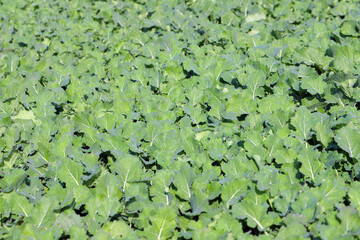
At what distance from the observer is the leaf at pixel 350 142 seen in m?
2.27

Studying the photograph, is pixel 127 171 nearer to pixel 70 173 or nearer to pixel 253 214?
pixel 70 173

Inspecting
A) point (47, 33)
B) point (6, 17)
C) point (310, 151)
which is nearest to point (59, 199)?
point (310, 151)

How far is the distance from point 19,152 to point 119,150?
0.75 meters

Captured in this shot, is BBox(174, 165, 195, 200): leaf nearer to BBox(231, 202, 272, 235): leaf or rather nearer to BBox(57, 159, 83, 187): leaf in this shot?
BBox(231, 202, 272, 235): leaf

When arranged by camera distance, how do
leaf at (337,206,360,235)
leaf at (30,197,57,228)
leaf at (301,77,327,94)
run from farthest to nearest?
leaf at (301,77,327,94) < leaf at (30,197,57,228) < leaf at (337,206,360,235)

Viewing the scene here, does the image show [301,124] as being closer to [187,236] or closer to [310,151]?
[310,151]

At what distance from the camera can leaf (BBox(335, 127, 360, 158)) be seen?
2268mm

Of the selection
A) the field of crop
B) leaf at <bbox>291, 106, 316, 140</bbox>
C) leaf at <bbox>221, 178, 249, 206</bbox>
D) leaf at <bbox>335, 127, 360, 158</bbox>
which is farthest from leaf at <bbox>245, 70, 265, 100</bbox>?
leaf at <bbox>221, 178, 249, 206</bbox>

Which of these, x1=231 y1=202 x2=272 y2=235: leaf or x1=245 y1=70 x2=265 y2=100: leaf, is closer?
x1=231 y1=202 x2=272 y2=235: leaf

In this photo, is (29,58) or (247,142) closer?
(247,142)

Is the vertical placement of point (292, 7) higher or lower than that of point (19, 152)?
higher

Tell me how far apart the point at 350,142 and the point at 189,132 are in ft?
3.19

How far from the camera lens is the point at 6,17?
5.59 meters

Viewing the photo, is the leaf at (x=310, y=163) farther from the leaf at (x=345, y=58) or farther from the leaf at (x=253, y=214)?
the leaf at (x=345, y=58)
